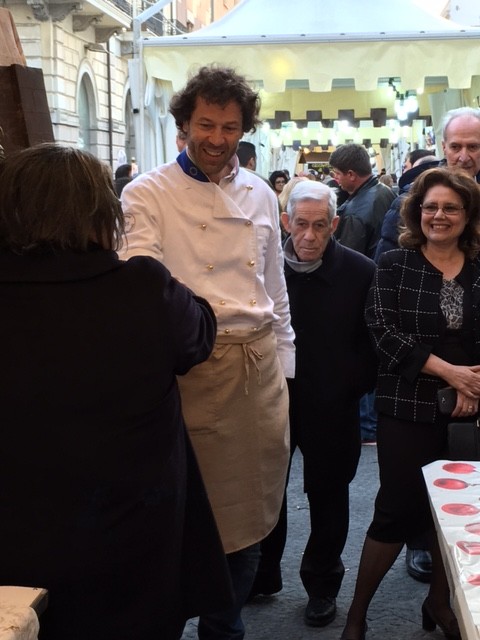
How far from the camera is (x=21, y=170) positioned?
1.83 meters

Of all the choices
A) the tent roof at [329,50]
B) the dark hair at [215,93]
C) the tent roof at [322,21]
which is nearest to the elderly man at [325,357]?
the dark hair at [215,93]

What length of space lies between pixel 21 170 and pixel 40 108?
0.58 meters

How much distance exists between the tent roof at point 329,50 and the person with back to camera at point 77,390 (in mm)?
4694

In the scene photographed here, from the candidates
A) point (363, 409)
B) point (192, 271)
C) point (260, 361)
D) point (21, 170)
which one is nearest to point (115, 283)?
point (21, 170)

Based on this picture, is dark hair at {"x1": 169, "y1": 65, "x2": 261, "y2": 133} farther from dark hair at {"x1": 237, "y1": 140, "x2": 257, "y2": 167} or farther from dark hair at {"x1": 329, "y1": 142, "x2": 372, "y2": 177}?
dark hair at {"x1": 237, "y1": 140, "x2": 257, "y2": 167}

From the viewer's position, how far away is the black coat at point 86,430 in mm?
1816

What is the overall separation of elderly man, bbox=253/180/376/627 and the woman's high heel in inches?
13.2

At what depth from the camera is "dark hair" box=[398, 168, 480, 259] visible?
306cm

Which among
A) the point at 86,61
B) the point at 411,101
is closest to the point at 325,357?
the point at 411,101

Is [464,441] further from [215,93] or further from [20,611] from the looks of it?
[20,611]

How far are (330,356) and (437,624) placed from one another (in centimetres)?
100

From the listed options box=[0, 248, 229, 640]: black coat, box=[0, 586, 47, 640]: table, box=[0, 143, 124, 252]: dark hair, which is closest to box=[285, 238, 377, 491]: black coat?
A: box=[0, 248, 229, 640]: black coat

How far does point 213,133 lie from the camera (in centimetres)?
261

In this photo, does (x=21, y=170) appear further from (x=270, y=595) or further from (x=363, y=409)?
(x=363, y=409)
